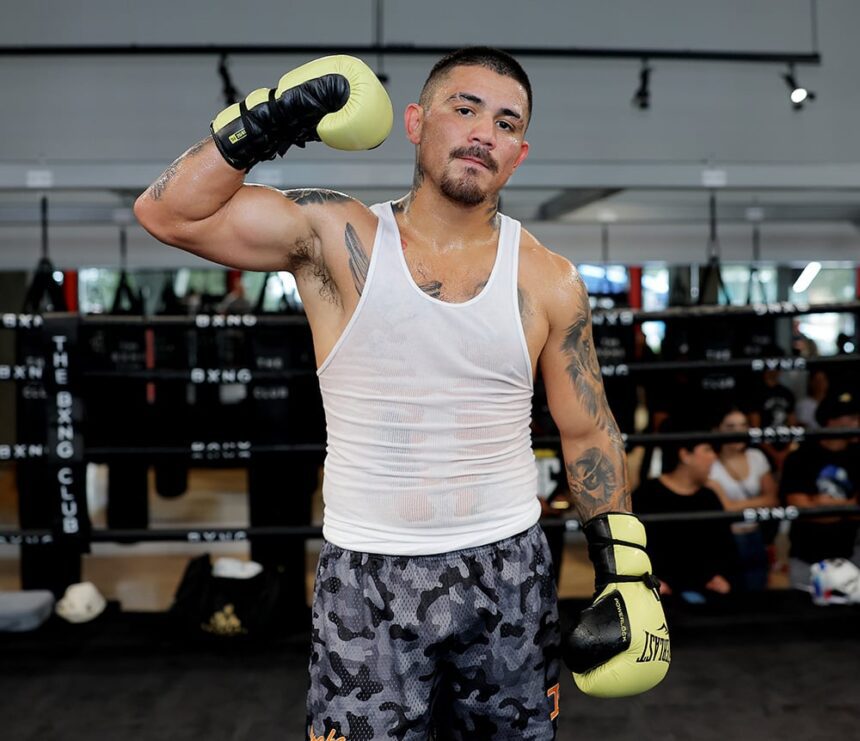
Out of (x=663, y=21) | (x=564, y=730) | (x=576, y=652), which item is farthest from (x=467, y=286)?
(x=663, y=21)

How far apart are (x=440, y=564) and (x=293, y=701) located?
144cm

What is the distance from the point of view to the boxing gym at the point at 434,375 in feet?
4.54

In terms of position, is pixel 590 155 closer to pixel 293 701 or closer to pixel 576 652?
pixel 293 701

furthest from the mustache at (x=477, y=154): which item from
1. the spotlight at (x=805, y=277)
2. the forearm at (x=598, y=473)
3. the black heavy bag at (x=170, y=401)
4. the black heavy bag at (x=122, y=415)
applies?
the spotlight at (x=805, y=277)

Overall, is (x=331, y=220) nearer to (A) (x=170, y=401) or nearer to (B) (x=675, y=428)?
(B) (x=675, y=428)

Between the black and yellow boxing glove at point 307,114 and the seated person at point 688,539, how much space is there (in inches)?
90.9

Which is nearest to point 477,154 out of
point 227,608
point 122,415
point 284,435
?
point 284,435

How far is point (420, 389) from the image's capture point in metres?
1.37

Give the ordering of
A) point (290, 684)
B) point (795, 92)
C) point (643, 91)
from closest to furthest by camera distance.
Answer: point (290, 684), point (795, 92), point (643, 91)

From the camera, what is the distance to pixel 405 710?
1.37 m

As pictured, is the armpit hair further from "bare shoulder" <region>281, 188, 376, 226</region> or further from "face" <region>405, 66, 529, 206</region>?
"face" <region>405, 66, 529, 206</region>

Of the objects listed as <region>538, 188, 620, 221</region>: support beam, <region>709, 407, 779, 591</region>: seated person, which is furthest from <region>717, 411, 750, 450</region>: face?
<region>538, 188, 620, 221</region>: support beam

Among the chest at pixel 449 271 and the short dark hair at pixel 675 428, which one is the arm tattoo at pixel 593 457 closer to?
the chest at pixel 449 271

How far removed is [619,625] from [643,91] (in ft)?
9.76
